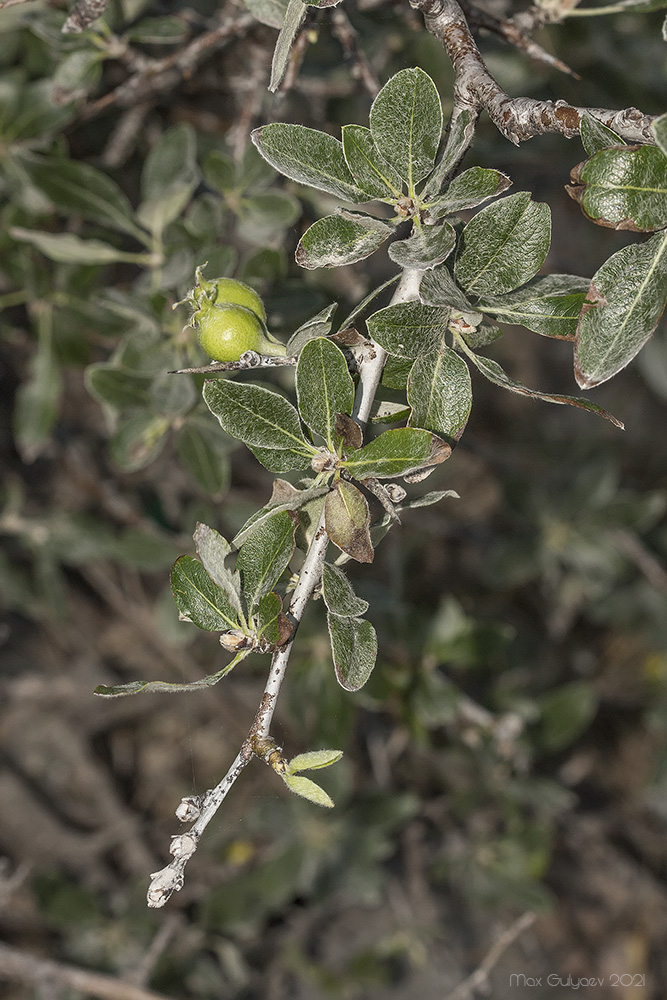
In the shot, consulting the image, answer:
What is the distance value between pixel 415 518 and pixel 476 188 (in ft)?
5.89

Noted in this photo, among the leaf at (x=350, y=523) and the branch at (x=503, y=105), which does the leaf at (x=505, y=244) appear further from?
the leaf at (x=350, y=523)

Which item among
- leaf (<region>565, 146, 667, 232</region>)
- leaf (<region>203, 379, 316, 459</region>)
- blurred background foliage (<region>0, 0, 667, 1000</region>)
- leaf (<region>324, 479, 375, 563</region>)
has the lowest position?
blurred background foliage (<region>0, 0, 667, 1000</region>)

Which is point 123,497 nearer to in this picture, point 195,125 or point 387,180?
point 195,125

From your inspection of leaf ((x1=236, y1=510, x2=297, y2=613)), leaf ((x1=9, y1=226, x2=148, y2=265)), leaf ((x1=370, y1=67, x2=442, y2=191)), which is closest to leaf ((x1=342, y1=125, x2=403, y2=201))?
leaf ((x1=370, y1=67, x2=442, y2=191))

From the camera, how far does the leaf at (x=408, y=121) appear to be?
86 centimetres

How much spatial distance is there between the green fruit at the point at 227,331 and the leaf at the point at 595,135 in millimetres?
397

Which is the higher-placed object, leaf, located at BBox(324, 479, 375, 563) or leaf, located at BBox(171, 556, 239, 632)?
leaf, located at BBox(324, 479, 375, 563)

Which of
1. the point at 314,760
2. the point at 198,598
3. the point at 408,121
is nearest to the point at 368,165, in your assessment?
the point at 408,121

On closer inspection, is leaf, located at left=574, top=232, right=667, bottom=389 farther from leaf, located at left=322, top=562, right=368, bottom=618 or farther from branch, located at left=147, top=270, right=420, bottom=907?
leaf, located at left=322, top=562, right=368, bottom=618

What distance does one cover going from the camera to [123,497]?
7.49ft

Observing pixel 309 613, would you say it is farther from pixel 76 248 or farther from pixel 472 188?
pixel 472 188

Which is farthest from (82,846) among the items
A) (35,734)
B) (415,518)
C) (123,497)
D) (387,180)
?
(387,180)

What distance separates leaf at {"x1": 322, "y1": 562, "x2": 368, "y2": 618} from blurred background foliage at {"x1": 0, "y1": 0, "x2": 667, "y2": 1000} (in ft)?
1.86

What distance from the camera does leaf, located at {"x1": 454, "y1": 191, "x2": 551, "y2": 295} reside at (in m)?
0.90
